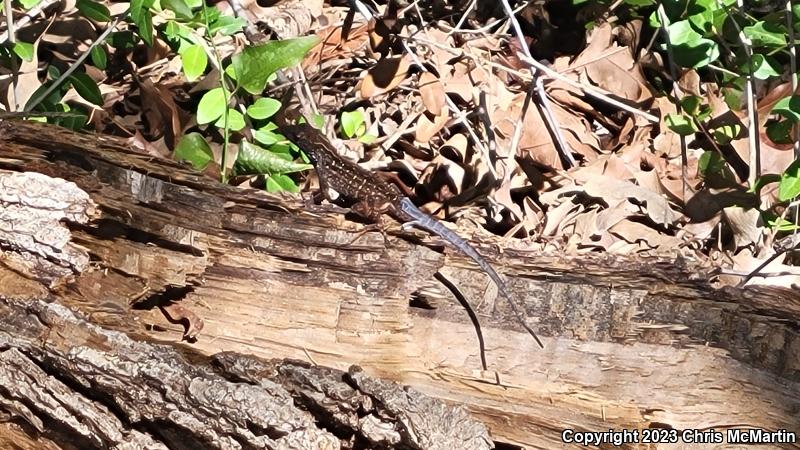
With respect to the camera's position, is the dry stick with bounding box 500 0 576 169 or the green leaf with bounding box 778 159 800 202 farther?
the dry stick with bounding box 500 0 576 169

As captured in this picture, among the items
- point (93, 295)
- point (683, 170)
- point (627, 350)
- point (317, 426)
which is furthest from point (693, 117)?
point (93, 295)

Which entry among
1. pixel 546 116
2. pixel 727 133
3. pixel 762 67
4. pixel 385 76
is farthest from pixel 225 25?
pixel 727 133

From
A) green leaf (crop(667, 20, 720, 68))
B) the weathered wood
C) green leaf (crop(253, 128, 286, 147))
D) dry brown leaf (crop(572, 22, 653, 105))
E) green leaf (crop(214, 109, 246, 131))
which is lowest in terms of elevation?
the weathered wood

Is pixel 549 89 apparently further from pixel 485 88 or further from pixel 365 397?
pixel 365 397

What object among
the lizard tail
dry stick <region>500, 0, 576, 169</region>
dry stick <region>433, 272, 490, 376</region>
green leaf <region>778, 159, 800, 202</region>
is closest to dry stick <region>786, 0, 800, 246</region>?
green leaf <region>778, 159, 800, 202</region>

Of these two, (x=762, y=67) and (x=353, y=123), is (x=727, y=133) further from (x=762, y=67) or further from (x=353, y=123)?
(x=353, y=123)

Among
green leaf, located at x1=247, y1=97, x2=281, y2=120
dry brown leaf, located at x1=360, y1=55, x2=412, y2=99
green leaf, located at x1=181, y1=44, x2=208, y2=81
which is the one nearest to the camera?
green leaf, located at x1=181, y1=44, x2=208, y2=81

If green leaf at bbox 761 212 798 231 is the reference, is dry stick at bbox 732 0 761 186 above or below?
above

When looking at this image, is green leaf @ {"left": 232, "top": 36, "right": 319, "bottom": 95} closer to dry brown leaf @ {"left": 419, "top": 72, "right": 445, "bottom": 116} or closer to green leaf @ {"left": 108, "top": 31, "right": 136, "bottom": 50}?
green leaf @ {"left": 108, "top": 31, "right": 136, "bottom": 50}
